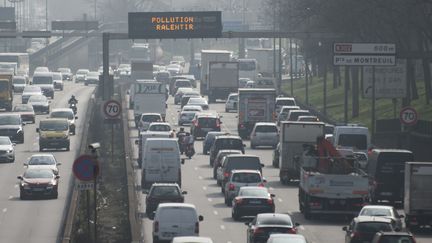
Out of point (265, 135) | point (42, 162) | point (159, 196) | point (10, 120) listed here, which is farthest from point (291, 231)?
point (10, 120)

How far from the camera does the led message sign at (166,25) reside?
91.8 m

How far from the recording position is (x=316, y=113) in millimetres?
99000

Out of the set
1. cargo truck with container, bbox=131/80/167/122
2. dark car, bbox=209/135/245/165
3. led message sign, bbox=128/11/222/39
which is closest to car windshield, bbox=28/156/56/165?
dark car, bbox=209/135/245/165

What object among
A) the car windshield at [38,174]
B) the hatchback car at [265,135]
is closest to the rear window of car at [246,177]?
the car windshield at [38,174]

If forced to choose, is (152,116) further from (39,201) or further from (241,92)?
(39,201)

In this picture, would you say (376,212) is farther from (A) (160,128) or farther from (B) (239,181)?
(A) (160,128)

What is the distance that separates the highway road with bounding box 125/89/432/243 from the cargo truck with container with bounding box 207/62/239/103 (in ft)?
123

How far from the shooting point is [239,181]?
177 feet

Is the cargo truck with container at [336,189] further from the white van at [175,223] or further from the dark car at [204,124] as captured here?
the dark car at [204,124]

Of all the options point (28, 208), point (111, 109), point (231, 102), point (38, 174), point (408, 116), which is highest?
point (111, 109)

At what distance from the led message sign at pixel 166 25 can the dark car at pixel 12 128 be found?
31.9ft

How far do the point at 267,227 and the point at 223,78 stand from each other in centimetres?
7999

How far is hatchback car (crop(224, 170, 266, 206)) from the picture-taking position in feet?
177

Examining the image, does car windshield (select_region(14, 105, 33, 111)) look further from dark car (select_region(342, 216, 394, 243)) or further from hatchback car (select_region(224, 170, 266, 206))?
dark car (select_region(342, 216, 394, 243))
